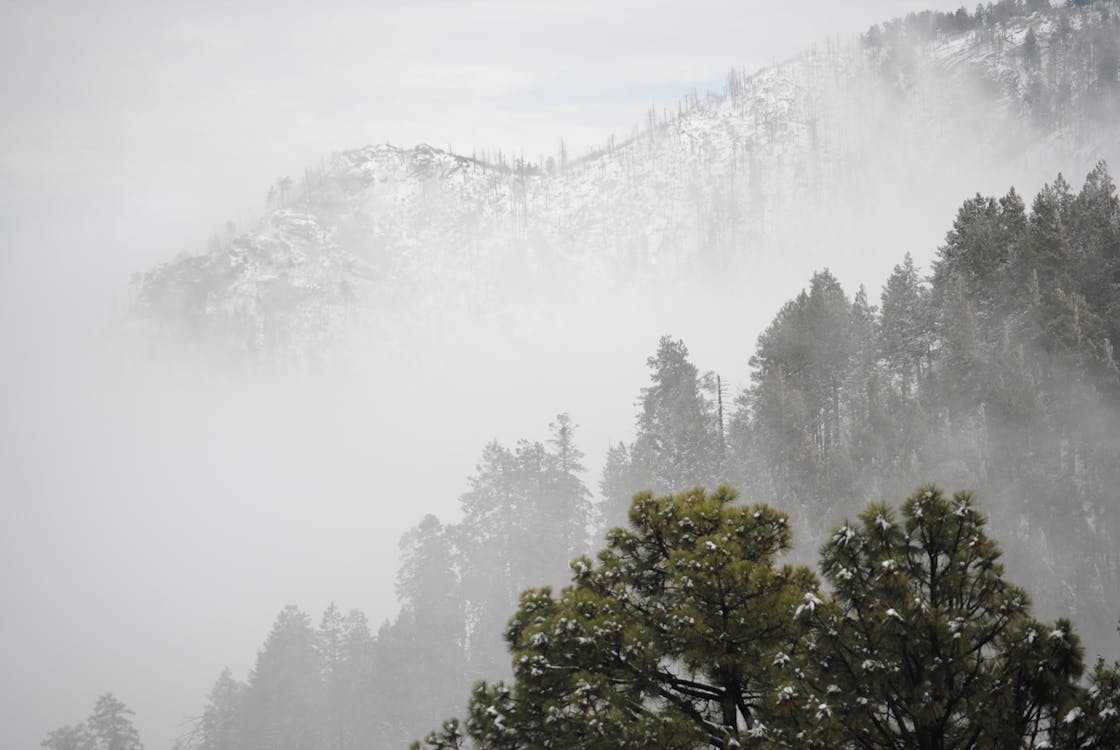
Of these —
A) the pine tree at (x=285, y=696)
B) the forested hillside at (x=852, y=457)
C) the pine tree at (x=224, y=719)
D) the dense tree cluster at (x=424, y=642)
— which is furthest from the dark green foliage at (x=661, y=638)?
the pine tree at (x=224, y=719)

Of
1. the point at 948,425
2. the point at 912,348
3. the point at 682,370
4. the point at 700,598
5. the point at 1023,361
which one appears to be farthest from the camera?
the point at 682,370

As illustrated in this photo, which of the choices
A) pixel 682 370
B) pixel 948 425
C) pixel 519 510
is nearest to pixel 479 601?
pixel 519 510

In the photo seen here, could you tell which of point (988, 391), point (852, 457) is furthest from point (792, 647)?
point (852, 457)

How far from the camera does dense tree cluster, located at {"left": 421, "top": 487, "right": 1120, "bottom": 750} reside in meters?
7.69

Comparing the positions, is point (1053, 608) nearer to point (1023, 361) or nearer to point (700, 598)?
point (1023, 361)

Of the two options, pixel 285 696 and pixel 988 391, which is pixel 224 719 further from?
pixel 988 391

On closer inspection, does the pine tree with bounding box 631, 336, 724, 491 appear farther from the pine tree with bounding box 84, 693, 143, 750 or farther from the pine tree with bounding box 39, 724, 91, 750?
the pine tree with bounding box 39, 724, 91, 750

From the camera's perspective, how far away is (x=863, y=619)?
806 cm

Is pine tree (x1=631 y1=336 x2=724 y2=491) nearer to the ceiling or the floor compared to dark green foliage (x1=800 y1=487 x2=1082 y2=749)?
nearer to the ceiling

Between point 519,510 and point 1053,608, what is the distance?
98.2 feet

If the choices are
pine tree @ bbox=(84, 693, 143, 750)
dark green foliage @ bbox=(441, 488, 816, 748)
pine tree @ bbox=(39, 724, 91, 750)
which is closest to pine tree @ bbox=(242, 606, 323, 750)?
pine tree @ bbox=(84, 693, 143, 750)

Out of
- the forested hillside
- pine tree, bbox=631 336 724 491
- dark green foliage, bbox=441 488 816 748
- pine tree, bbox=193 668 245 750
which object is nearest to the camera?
dark green foliage, bbox=441 488 816 748

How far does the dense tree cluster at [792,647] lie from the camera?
7691mm

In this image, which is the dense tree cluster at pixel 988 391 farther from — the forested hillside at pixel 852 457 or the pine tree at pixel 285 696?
the pine tree at pixel 285 696
